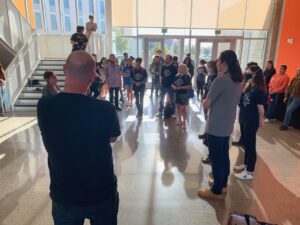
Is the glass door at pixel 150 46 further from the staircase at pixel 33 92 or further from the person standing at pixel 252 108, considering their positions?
the person standing at pixel 252 108

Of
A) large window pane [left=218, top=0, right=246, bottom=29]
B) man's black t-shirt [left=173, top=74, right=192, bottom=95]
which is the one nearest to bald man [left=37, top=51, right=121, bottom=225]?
man's black t-shirt [left=173, top=74, right=192, bottom=95]

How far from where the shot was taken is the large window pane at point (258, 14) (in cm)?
1134

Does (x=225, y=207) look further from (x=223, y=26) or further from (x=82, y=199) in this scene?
(x=223, y=26)

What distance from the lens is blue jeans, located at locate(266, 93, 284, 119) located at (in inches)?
245

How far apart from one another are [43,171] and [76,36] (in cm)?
379

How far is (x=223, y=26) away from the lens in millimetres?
11602

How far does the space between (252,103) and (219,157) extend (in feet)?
2.96

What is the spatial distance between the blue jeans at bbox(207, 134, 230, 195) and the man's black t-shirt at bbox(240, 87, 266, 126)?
644 millimetres

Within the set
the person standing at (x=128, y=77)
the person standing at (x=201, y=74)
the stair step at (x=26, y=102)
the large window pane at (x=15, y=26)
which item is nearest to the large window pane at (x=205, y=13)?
the person standing at (x=201, y=74)

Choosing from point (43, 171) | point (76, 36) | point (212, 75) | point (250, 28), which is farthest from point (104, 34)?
point (43, 171)

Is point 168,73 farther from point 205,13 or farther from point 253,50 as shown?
point 253,50

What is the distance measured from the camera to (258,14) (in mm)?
11508

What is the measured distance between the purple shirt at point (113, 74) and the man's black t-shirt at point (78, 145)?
585cm

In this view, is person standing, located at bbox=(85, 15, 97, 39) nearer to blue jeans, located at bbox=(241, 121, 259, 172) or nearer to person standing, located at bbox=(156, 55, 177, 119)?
person standing, located at bbox=(156, 55, 177, 119)
